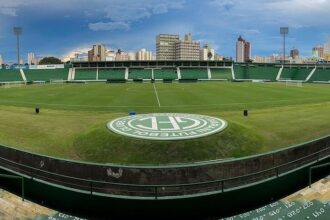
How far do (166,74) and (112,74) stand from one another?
59.4 ft

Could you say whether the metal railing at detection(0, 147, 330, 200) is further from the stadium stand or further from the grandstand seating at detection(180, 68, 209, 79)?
the grandstand seating at detection(180, 68, 209, 79)

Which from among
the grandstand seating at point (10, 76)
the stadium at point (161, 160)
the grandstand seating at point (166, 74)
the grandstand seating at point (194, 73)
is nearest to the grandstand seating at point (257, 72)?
the grandstand seating at point (194, 73)

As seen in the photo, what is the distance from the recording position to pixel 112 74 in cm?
11931

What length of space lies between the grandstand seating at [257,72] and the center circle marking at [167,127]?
95.6 metres

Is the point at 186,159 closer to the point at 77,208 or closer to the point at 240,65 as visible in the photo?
the point at 77,208

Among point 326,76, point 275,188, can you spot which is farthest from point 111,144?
point 326,76

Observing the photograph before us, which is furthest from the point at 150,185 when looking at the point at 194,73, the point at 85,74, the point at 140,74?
the point at 85,74

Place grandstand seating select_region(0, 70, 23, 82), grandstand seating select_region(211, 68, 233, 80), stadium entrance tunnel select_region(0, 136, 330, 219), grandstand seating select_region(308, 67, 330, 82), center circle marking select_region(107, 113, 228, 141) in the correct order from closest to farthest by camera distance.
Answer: stadium entrance tunnel select_region(0, 136, 330, 219) → center circle marking select_region(107, 113, 228, 141) → grandstand seating select_region(0, 70, 23, 82) → grandstand seating select_region(308, 67, 330, 82) → grandstand seating select_region(211, 68, 233, 80)

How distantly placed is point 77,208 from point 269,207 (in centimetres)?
673

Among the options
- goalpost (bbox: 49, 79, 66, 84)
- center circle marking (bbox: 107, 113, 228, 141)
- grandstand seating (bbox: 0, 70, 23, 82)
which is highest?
grandstand seating (bbox: 0, 70, 23, 82)

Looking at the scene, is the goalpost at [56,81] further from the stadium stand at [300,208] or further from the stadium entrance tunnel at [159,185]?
the stadium stand at [300,208]

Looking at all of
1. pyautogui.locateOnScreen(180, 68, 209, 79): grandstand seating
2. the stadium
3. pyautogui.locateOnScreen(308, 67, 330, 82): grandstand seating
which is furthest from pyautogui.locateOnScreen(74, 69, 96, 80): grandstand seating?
the stadium

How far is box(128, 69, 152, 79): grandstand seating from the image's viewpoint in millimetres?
117125

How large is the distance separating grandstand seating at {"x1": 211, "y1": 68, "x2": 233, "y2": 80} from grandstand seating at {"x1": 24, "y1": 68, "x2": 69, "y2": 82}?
4915cm
